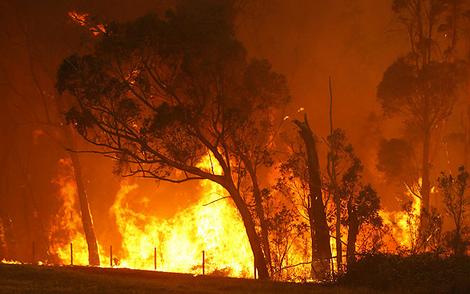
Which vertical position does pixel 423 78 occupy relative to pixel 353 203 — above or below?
above

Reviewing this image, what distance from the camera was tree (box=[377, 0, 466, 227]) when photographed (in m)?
31.1

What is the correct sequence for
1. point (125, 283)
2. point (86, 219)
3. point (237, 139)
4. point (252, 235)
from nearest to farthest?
point (125, 283) < point (252, 235) < point (237, 139) < point (86, 219)

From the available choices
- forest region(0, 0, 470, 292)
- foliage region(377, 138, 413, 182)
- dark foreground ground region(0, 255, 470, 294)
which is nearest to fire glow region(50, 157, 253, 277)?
forest region(0, 0, 470, 292)

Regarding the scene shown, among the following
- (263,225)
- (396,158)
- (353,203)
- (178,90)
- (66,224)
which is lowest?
(263,225)

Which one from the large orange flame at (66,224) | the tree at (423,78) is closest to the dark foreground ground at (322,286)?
the tree at (423,78)

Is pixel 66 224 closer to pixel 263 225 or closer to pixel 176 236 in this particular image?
pixel 176 236

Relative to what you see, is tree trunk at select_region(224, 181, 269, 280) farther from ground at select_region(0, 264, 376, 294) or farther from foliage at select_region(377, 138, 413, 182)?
foliage at select_region(377, 138, 413, 182)

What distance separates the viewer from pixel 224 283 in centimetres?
1753

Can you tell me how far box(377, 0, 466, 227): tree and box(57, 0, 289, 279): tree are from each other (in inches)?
321

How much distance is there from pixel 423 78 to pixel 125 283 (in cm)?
1942

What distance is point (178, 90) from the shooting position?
24828mm

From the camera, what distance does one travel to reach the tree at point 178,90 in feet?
75.5

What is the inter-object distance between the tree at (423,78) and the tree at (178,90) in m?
8.16

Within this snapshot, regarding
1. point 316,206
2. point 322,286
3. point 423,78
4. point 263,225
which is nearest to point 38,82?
point 263,225
